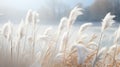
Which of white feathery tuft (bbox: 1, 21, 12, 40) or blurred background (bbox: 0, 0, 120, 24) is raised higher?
blurred background (bbox: 0, 0, 120, 24)

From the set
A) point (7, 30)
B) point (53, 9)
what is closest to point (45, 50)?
point (7, 30)

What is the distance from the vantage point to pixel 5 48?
2400 millimetres

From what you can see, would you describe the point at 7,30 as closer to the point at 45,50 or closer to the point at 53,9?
the point at 45,50

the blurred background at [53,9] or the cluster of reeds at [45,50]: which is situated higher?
the blurred background at [53,9]

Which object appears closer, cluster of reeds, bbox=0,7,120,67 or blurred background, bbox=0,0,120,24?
cluster of reeds, bbox=0,7,120,67

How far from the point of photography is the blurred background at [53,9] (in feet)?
20.2

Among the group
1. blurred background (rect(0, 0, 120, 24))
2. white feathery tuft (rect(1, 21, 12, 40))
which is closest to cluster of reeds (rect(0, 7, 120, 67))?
white feathery tuft (rect(1, 21, 12, 40))

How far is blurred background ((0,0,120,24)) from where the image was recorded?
6.16m

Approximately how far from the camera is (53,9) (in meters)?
6.39

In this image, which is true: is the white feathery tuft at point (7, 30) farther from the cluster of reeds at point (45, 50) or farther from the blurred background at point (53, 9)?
the blurred background at point (53, 9)

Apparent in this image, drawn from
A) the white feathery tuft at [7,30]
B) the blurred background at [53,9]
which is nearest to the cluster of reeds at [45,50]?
the white feathery tuft at [7,30]

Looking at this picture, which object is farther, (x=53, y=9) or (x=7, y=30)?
(x=53, y=9)

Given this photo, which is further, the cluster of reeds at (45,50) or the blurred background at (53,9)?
the blurred background at (53,9)

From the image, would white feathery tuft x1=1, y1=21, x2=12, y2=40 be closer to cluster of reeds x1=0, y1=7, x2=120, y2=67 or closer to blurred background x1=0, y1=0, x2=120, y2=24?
cluster of reeds x1=0, y1=7, x2=120, y2=67
